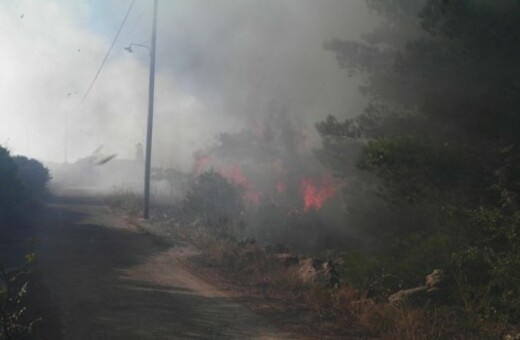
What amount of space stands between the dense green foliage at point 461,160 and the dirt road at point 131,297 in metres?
2.69

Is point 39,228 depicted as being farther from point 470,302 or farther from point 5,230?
point 470,302

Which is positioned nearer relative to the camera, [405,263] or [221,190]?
[405,263]

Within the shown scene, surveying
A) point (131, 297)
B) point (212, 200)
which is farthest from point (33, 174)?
point (131, 297)

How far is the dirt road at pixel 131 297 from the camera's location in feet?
21.6

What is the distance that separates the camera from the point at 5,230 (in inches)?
593

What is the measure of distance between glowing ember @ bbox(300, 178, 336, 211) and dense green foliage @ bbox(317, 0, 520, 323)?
10.7m

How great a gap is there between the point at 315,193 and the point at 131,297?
1752 cm

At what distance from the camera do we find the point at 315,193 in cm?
2514

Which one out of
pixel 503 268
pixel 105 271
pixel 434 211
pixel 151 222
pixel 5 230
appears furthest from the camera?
pixel 151 222

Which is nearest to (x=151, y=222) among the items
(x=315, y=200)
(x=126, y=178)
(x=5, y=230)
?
(x=5, y=230)

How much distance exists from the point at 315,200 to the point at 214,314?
57.9ft

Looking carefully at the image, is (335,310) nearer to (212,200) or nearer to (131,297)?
(131,297)

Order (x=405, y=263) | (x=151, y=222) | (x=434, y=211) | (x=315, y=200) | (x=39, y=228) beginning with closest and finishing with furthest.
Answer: (x=405, y=263) < (x=434, y=211) < (x=39, y=228) < (x=151, y=222) < (x=315, y=200)

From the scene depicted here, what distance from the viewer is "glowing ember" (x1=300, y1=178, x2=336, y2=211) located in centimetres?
2411
